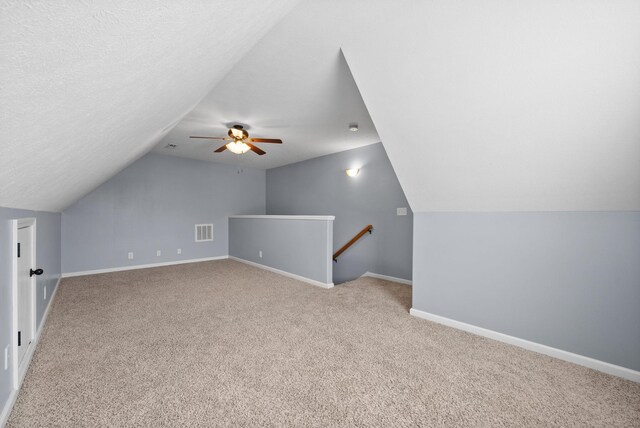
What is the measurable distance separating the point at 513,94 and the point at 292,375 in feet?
7.49

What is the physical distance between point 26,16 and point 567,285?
292 cm

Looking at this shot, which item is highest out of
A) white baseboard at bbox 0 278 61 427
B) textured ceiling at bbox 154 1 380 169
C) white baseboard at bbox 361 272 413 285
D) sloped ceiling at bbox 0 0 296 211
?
textured ceiling at bbox 154 1 380 169

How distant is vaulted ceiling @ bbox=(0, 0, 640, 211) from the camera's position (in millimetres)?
736

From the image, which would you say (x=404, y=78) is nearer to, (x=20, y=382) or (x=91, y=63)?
(x=91, y=63)

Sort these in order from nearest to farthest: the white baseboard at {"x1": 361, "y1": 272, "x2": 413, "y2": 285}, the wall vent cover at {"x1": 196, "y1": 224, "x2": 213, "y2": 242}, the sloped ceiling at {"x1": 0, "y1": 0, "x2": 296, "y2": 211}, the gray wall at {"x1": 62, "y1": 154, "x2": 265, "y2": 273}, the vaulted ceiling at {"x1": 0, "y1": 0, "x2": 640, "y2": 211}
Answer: the sloped ceiling at {"x1": 0, "y1": 0, "x2": 296, "y2": 211}, the vaulted ceiling at {"x1": 0, "y1": 0, "x2": 640, "y2": 211}, the white baseboard at {"x1": 361, "y1": 272, "x2": 413, "y2": 285}, the gray wall at {"x1": 62, "y1": 154, "x2": 265, "y2": 273}, the wall vent cover at {"x1": 196, "y1": 224, "x2": 213, "y2": 242}

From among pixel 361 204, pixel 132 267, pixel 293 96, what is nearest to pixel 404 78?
pixel 293 96

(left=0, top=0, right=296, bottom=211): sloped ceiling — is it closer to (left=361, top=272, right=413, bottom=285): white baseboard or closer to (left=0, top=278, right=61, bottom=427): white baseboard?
(left=0, top=278, right=61, bottom=427): white baseboard

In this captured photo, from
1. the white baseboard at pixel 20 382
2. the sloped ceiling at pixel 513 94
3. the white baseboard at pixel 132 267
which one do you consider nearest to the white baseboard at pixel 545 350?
the sloped ceiling at pixel 513 94

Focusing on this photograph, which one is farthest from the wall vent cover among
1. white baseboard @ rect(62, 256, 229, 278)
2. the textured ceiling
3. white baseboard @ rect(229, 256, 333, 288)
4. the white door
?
the white door

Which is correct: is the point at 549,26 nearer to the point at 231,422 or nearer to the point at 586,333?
the point at 586,333

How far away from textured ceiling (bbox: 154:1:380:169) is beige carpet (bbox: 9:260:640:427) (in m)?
2.34

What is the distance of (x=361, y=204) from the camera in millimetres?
4773

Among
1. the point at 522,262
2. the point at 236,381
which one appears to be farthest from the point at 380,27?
the point at 236,381

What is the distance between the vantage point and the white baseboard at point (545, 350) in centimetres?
170
